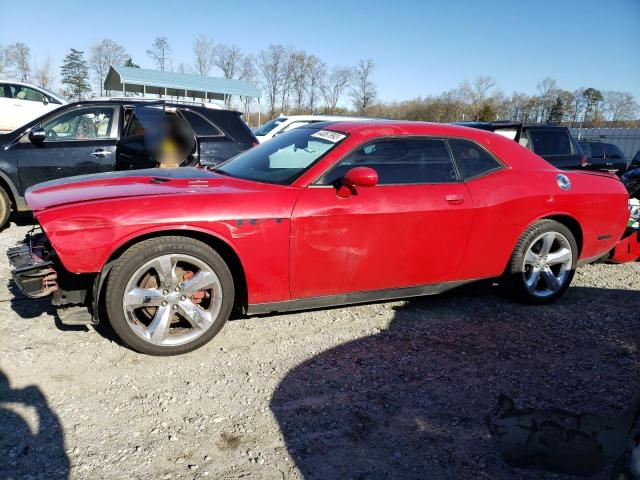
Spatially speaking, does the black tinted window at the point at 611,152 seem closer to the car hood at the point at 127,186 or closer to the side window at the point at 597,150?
the side window at the point at 597,150

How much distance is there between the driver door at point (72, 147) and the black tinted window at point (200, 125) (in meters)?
1.01

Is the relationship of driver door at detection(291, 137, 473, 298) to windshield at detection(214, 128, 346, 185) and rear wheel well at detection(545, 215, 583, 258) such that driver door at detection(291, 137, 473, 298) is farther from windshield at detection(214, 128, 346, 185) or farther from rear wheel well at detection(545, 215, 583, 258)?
rear wheel well at detection(545, 215, 583, 258)

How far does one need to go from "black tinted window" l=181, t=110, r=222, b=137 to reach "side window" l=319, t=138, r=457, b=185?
3.54m

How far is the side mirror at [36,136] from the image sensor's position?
241 inches

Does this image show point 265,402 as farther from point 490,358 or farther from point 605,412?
point 605,412

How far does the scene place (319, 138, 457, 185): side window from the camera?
356 centimetres

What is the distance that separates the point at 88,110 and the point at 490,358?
5891mm

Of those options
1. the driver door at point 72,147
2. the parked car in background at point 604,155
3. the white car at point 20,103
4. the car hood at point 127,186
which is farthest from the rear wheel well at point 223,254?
the parked car in background at point 604,155

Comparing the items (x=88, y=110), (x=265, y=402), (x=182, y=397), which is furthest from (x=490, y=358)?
(x=88, y=110)

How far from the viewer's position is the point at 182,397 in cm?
271

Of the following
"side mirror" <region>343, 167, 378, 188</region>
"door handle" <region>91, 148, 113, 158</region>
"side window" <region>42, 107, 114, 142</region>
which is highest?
"side window" <region>42, 107, 114, 142</region>

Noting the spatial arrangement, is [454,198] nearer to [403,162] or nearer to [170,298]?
[403,162]

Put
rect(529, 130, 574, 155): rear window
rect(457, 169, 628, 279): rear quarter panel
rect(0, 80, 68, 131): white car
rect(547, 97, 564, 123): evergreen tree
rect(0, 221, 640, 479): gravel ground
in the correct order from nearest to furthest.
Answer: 1. rect(0, 221, 640, 479): gravel ground
2. rect(457, 169, 628, 279): rear quarter panel
3. rect(529, 130, 574, 155): rear window
4. rect(0, 80, 68, 131): white car
5. rect(547, 97, 564, 123): evergreen tree

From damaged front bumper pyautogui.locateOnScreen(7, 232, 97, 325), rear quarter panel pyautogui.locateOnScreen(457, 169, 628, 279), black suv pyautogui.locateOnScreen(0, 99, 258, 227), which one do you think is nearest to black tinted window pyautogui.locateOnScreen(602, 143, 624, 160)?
rear quarter panel pyautogui.locateOnScreen(457, 169, 628, 279)
